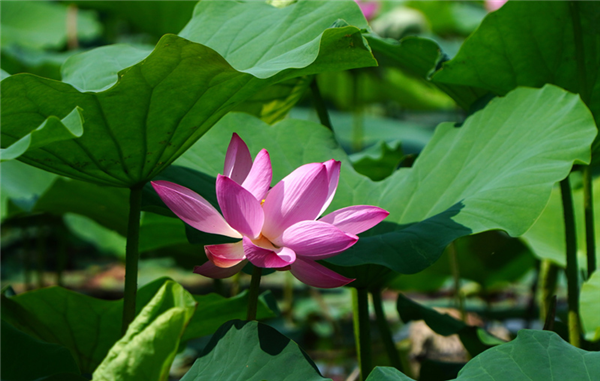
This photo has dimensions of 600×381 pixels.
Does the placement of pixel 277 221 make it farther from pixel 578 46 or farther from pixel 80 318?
pixel 578 46

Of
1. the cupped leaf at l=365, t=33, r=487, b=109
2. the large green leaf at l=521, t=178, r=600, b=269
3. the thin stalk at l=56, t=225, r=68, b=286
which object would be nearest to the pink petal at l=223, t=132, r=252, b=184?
the cupped leaf at l=365, t=33, r=487, b=109

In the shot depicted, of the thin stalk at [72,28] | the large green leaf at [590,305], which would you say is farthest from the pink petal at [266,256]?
the thin stalk at [72,28]

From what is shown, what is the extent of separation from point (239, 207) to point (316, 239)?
0.23 feet

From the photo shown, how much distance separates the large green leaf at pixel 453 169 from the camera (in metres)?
0.63

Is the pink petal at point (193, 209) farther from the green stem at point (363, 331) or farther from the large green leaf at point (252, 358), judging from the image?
the green stem at point (363, 331)

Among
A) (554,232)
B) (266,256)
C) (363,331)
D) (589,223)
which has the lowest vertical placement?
(554,232)

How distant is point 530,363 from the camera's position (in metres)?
0.50

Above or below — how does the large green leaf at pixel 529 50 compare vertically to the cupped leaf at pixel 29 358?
above

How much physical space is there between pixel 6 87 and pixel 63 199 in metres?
0.46

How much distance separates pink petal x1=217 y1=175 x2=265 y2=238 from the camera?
47 centimetres

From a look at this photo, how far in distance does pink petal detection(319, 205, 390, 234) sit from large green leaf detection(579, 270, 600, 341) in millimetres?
429

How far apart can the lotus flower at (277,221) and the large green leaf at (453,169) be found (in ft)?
0.38

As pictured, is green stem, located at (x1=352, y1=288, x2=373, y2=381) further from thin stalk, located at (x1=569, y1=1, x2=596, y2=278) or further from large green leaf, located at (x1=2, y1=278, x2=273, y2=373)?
thin stalk, located at (x1=569, y1=1, x2=596, y2=278)

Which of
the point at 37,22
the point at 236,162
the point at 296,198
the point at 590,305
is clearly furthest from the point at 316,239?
the point at 37,22
